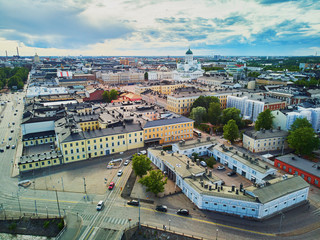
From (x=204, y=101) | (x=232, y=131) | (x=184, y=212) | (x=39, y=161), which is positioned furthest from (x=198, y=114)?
(x=39, y=161)

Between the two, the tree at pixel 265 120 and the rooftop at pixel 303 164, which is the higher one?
the tree at pixel 265 120

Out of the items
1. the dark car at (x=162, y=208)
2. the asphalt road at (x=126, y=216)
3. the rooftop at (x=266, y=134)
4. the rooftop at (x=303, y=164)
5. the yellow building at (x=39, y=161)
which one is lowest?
the asphalt road at (x=126, y=216)

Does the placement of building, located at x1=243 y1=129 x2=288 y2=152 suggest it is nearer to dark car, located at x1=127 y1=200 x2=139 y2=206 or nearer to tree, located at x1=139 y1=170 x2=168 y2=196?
tree, located at x1=139 y1=170 x2=168 y2=196

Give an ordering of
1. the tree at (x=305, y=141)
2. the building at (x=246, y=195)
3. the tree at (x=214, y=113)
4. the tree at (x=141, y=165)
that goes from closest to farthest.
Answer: the building at (x=246, y=195)
the tree at (x=141, y=165)
the tree at (x=305, y=141)
the tree at (x=214, y=113)

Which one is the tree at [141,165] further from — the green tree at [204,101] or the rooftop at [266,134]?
the green tree at [204,101]

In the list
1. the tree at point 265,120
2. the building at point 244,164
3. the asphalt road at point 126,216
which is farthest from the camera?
the tree at point 265,120

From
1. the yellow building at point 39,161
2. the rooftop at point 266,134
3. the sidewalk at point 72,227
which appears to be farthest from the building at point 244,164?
the yellow building at point 39,161
